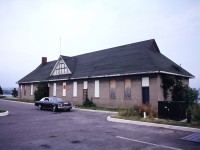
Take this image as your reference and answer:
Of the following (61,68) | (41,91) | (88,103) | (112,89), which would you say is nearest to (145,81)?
(112,89)

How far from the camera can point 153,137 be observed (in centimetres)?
1080

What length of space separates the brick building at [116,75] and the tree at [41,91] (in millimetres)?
769

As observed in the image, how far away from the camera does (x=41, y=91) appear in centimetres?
3722

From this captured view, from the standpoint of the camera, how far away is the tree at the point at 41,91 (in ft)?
121

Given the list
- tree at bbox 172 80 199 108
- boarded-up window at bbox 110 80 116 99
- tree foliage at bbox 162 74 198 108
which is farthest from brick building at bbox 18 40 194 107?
tree at bbox 172 80 199 108

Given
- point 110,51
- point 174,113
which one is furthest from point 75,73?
point 174,113

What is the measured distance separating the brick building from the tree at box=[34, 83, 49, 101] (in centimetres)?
77

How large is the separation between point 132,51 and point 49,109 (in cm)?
1329

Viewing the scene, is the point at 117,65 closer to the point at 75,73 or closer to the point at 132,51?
the point at 132,51

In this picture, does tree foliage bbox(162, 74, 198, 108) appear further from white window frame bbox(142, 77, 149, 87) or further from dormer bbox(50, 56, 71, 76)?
dormer bbox(50, 56, 71, 76)

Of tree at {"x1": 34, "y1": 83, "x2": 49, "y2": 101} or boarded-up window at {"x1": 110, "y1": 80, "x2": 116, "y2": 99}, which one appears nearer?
boarded-up window at {"x1": 110, "y1": 80, "x2": 116, "y2": 99}

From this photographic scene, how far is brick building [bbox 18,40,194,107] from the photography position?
77.9ft

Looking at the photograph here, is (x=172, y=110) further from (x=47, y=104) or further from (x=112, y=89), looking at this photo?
(x=47, y=104)

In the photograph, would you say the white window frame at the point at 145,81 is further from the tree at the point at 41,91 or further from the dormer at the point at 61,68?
the tree at the point at 41,91
